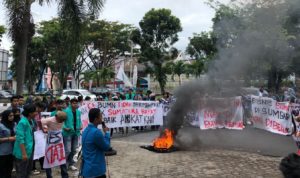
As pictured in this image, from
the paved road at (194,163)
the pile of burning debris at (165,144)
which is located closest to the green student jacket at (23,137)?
the paved road at (194,163)

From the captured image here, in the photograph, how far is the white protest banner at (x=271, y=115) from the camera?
10.9 metres

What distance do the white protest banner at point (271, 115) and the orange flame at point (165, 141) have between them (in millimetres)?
3236

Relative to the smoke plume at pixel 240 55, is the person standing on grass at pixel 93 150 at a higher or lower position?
lower

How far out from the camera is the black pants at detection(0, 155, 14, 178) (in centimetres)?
627

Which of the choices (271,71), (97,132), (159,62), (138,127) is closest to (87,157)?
(97,132)

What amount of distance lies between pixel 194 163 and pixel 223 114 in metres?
4.08

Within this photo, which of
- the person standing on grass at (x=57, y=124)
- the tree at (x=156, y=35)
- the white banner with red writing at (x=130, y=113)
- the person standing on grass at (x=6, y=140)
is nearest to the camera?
the person standing on grass at (x=6, y=140)

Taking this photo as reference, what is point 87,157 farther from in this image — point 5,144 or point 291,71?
point 291,71

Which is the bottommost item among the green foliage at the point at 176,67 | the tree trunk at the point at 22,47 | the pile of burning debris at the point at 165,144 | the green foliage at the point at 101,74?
the pile of burning debris at the point at 165,144

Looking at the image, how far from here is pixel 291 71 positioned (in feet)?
69.6

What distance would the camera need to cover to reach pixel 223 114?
1245 cm

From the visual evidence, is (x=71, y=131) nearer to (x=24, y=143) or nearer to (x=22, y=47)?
(x=24, y=143)

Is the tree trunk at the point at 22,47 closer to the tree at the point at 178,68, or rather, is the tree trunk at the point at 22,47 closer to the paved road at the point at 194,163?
the paved road at the point at 194,163

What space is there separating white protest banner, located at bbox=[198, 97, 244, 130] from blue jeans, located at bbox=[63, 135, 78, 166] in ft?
17.9
